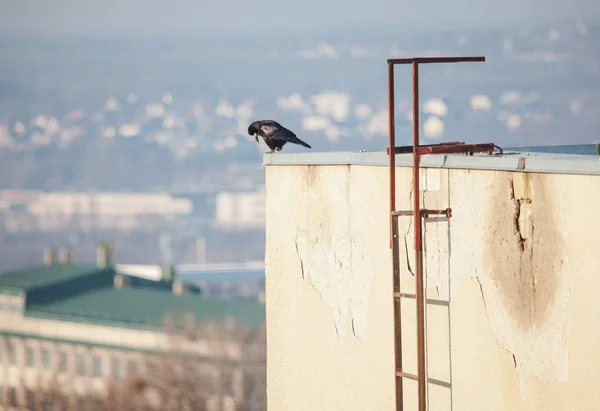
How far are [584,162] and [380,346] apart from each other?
141cm

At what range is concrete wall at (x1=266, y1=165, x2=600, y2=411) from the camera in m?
4.72

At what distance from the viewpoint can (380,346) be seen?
18.6 feet

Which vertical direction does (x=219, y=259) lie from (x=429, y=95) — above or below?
below

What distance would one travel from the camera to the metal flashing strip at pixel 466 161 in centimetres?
469

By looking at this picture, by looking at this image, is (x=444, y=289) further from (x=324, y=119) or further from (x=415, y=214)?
(x=324, y=119)

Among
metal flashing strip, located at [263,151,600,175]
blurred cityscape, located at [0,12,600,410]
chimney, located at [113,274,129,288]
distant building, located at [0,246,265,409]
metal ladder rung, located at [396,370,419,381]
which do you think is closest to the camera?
metal flashing strip, located at [263,151,600,175]

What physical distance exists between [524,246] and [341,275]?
1.20m

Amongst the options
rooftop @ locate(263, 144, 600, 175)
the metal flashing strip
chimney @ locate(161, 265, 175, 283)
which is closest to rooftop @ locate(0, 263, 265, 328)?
chimney @ locate(161, 265, 175, 283)

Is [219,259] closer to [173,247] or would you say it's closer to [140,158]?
[173,247]

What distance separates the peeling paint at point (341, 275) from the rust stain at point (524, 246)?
841 millimetres

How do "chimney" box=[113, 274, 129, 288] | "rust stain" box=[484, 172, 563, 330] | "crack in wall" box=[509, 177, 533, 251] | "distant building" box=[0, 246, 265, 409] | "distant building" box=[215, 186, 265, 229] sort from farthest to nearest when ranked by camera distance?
"distant building" box=[215, 186, 265, 229]
"chimney" box=[113, 274, 129, 288]
"distant building" box=[0, 246, 265, 409]
"crack in wall" box=[509, 177, 533, 251]
"rust stain" box=[484, 172, 563, 330]

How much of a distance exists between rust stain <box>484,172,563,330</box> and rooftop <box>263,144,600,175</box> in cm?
5

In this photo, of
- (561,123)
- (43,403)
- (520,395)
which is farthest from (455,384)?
(561,123)

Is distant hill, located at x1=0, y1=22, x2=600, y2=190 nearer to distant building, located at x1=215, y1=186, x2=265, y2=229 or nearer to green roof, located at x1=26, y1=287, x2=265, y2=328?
distant building, located at x1=215, y1=186, x2=265, y2=229
